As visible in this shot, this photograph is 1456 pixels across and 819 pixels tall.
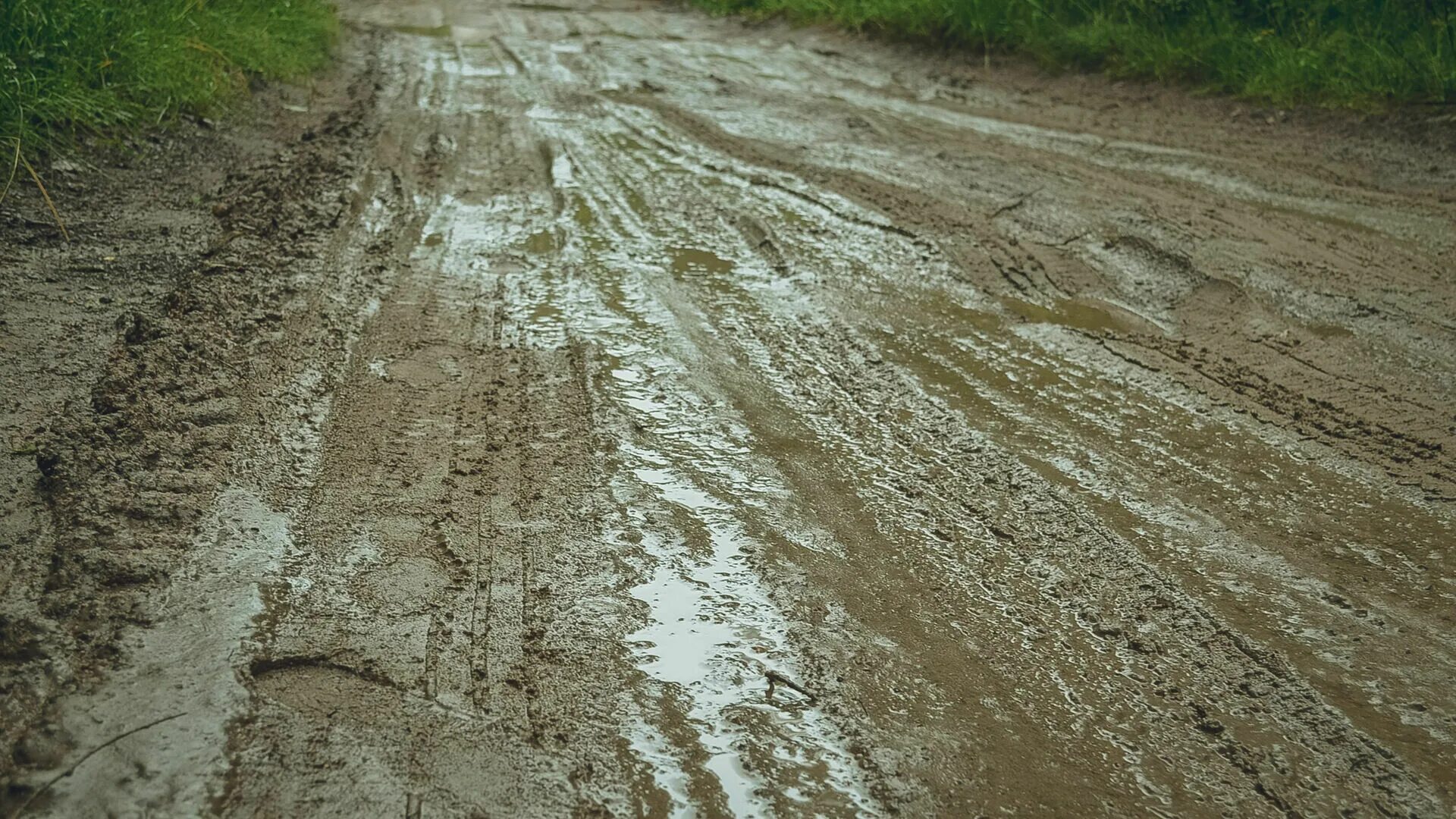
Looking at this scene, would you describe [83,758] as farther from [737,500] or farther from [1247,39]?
[1247,39]

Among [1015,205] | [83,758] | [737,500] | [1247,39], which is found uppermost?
[1247,39]

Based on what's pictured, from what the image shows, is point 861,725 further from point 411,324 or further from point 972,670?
point 411,324

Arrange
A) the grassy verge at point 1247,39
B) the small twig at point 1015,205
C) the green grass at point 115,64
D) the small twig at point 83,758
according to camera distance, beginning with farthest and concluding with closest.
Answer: the grassy verge at point 1247,39 < the small twig at point 1015,205 < the green grass at point 115,64 < the small twig at point 83,758

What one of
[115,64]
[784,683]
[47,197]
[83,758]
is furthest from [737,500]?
[115,64]

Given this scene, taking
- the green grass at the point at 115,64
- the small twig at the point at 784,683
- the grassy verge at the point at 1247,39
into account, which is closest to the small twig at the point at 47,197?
the green grass at the point at 115,64

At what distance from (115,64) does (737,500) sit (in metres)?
4.59

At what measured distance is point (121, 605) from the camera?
2.51 meters

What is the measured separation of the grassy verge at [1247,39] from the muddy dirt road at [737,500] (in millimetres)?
1286

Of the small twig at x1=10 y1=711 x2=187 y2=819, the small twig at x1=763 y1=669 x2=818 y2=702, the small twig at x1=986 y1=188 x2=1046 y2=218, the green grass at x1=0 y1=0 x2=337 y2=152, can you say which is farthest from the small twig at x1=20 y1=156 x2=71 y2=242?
the small twig at x1=986 y1=188 x2=1046 y2=218

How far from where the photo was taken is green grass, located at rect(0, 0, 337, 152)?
5.09 m

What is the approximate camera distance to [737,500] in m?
3.16

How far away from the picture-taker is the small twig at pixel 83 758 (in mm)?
1997

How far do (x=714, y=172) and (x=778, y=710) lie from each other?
13.8 ft

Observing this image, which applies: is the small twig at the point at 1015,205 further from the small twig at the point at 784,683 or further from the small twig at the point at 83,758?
the small twig at the point at 83,758
